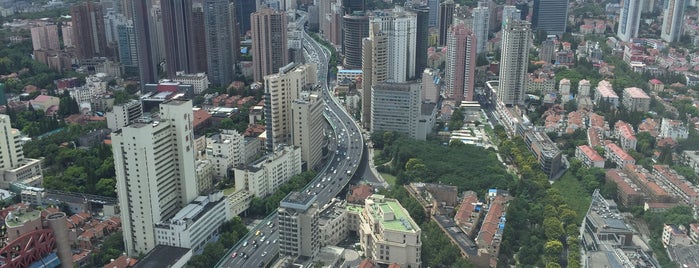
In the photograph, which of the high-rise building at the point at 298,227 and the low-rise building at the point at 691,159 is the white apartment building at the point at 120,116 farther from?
the low-rise building at the point at 691,159

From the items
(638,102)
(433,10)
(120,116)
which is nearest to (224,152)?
(120,116)

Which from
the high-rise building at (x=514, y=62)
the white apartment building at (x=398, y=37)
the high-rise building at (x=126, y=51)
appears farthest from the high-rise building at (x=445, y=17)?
the high-rise building at (x=126, y=51)

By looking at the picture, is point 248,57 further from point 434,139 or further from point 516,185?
point 516,185

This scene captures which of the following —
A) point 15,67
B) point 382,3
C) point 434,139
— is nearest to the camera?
point 434,139

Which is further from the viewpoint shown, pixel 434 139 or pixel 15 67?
pixel 15 67

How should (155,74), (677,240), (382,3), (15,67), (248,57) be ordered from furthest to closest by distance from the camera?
(382,3) < (248,57) < (15,67) < (155,74) < (677,240)

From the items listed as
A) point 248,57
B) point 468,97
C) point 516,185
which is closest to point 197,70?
point 248,57

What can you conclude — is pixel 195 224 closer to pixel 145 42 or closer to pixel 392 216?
pixel 392 216
